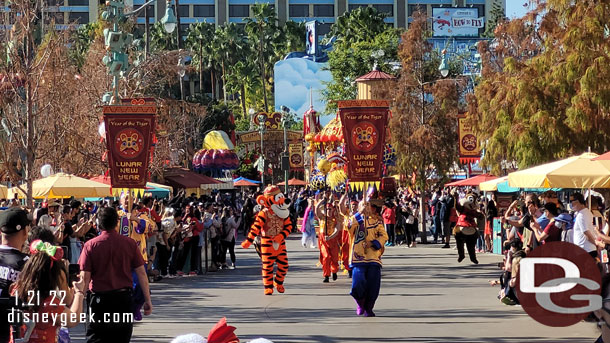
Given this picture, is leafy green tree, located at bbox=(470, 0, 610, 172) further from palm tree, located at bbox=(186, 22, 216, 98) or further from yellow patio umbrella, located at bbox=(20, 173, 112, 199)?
palm tree, located at bbox=(186, 22, 216, 98)

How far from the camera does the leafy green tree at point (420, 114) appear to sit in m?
36.6

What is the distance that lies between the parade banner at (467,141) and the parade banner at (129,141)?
1688cm

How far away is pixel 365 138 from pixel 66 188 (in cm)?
662

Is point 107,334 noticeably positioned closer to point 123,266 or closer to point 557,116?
point 123,266

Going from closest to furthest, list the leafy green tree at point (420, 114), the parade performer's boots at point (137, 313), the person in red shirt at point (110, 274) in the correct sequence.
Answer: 1. the person in red shirt at point (110, 274)
2. the parade performer's boots at point (137, 313)
3. the leafy green tree at point (420, 114)

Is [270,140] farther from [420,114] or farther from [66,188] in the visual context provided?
A: [66,188]

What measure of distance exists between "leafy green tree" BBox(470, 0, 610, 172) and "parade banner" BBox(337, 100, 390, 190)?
4726 mm

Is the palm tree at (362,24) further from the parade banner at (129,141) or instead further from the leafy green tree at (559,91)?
the parade banner at (129,141)

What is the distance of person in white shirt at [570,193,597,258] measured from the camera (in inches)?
582

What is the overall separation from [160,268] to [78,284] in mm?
14041

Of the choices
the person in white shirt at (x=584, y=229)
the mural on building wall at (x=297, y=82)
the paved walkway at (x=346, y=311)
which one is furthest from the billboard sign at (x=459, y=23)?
the person in white shirt at (x=584, y=229)

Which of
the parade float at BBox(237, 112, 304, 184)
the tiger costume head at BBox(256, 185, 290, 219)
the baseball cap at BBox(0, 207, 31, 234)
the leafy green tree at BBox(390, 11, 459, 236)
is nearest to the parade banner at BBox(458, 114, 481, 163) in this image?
the leafy green tree at BBox(390, 11, 459, 236)

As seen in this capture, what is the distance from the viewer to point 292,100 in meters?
105

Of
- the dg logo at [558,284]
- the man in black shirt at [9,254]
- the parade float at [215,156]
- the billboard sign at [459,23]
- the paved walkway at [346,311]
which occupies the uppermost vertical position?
the billboard sign at [459,23]
